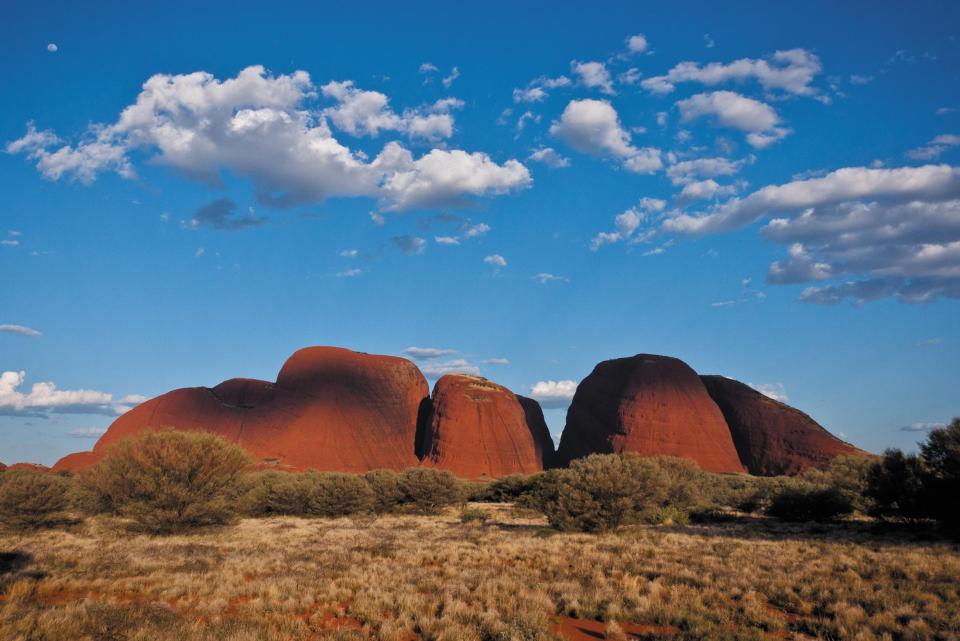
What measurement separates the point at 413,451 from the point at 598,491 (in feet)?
168

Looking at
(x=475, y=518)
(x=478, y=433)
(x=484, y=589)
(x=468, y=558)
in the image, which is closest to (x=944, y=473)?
(x=468, y=558)

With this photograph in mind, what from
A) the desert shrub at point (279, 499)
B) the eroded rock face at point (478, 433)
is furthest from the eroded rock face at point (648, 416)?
the desert shrub at point (279, 499)

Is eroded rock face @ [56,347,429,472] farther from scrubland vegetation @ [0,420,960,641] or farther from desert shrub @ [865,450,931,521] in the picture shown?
desert shrub @ [865,450,931,521]

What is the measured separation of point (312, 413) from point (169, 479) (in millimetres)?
46145

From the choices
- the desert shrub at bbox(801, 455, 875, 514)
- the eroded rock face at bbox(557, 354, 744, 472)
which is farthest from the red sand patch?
the eroded rock face at bbox(557, 354, 744, 472)

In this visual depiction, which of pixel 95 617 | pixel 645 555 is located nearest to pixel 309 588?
pixel 95 617

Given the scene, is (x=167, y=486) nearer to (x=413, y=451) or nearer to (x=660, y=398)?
(x=413, y=451)

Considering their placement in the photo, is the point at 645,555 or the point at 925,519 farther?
the point at 925,519

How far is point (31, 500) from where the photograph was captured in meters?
22.6

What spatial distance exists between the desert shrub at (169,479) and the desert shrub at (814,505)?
24.5 metres

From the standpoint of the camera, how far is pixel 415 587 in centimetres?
1064

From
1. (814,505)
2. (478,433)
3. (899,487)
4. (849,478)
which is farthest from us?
(478,433)

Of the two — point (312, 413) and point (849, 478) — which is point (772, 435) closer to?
point (849, 478)

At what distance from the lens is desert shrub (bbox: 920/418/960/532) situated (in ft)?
58.0
